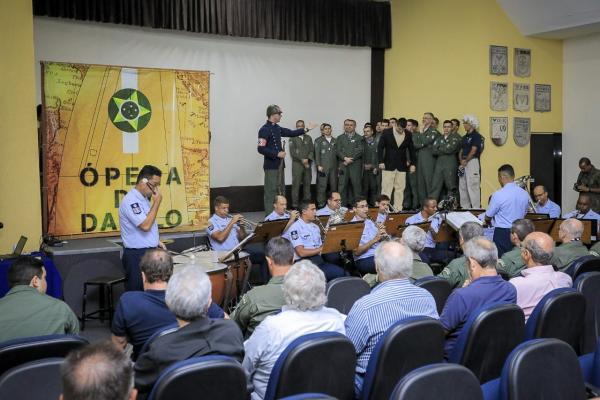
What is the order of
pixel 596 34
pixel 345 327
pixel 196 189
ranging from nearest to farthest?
pixel 345 327
pixel 196 189
pixel 596 34

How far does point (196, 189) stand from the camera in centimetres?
881

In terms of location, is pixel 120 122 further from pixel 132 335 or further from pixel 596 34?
pixel 596 34

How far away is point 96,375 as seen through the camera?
66.2 inches

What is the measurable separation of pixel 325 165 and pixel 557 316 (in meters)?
8.52

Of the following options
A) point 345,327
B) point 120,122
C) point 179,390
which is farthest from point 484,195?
point 179,390

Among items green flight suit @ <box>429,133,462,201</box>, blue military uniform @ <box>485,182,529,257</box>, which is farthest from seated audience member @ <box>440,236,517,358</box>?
green flight suit @ <box>429,133,462,201</box>

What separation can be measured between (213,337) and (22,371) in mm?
754

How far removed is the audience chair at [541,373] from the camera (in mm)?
2414

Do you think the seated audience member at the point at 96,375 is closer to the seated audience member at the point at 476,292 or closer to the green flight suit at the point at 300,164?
the seated audience member at the point at 476,292

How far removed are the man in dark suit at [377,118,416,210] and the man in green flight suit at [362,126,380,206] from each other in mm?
167

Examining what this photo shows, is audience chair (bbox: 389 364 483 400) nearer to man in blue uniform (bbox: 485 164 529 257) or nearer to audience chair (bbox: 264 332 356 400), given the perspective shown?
audience chair (bbox: 264 332 356 400)

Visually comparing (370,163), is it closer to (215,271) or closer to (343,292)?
(215,271)

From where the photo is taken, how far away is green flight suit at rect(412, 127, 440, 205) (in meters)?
11.6

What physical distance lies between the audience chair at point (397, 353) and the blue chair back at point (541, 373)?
49cm
